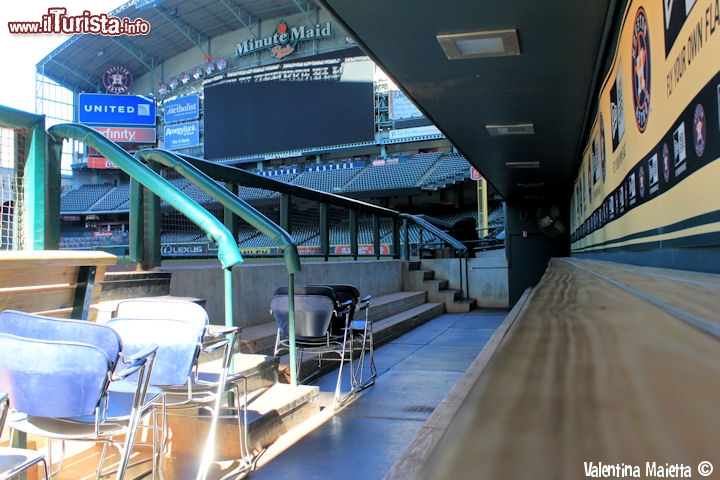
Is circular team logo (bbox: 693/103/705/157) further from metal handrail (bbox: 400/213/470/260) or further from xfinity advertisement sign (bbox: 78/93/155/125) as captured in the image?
xfinity advertisement sign (bbox: 78/93/155/125)

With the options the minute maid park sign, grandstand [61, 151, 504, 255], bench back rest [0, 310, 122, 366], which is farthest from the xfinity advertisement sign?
bench back rest [0, 310, 122, 366]

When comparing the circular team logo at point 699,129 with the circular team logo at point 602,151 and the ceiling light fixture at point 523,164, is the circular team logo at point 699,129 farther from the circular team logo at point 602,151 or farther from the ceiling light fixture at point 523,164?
the ceiling light fixture at point 523,164

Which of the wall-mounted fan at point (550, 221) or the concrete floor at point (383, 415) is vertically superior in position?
the wall-mounted fan at point (550, 221)

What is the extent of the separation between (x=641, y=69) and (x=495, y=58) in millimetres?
1329

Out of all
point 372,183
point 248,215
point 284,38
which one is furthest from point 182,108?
point 248,215

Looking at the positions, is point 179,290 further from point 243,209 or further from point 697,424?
point 697,424

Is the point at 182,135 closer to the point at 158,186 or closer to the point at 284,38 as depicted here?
the point at 284,38

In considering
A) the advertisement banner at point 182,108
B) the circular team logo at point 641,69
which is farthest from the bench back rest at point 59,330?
the advertisement banner at point 182,108

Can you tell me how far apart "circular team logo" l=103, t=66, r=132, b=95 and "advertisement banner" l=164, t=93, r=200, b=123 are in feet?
19.2

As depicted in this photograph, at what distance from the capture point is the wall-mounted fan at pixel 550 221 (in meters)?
12.0

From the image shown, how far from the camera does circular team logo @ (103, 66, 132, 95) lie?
143 ft

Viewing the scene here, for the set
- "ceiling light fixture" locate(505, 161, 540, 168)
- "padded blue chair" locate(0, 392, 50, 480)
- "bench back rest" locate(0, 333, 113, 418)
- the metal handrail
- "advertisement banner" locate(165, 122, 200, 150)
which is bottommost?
"padded blue chair" locate(0, 392, 50, 480)

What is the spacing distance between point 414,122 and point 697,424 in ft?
106

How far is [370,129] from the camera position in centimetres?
3186
